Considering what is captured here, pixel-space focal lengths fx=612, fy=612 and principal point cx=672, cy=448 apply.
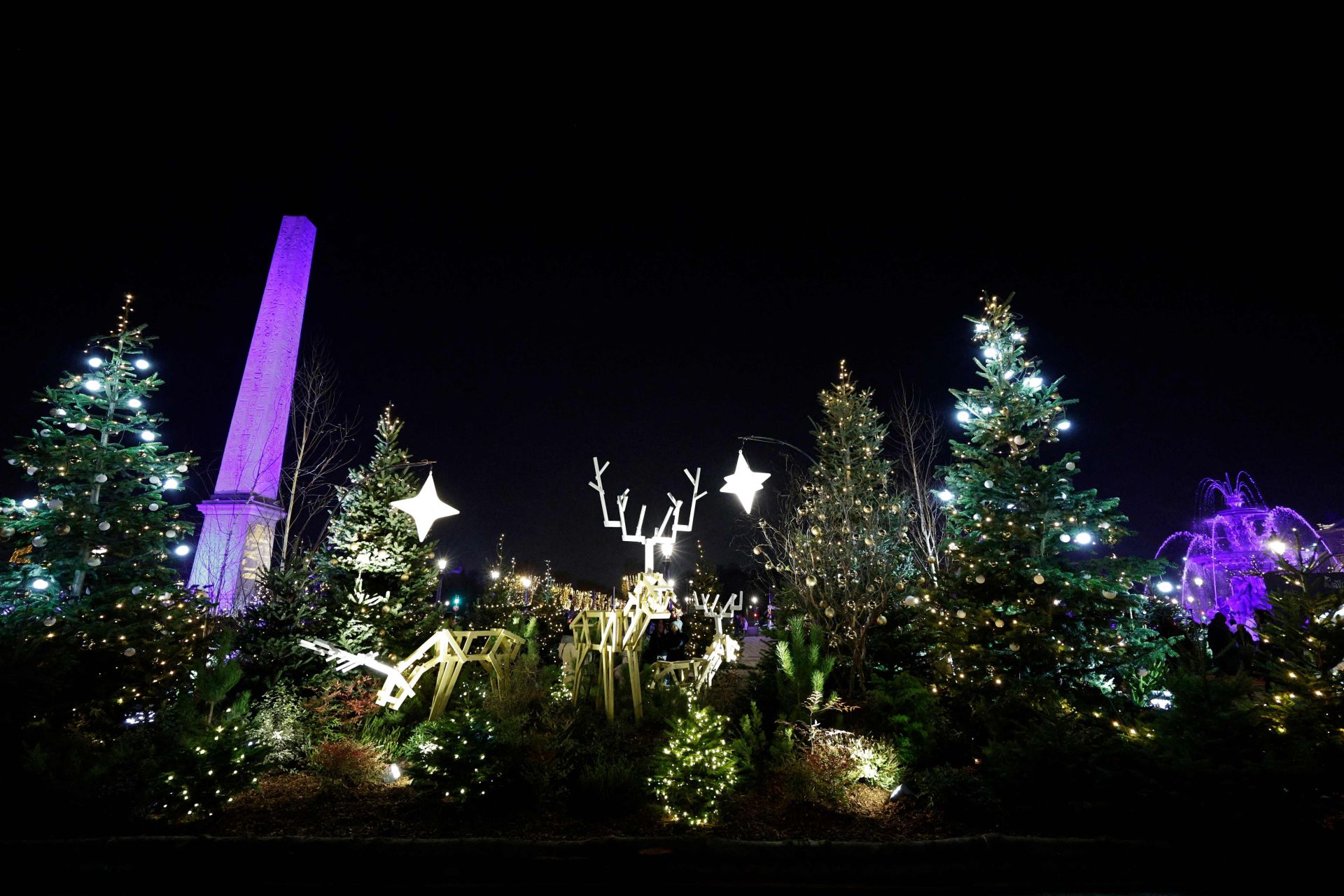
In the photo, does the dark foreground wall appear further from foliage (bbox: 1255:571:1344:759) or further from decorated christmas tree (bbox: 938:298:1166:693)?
decorated christmas tree (bbox: 938:298:1166:693)

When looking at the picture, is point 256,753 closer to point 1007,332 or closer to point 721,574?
point 1007,332

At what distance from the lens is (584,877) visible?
5281 mm

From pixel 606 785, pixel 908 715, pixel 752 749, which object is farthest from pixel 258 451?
pixel 908 715

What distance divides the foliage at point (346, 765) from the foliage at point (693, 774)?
3519 millimetres

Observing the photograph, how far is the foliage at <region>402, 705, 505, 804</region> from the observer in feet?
21.0

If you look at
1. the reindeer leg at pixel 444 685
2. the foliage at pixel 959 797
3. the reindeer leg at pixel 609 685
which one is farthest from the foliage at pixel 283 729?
the foliage at pixel 959 797

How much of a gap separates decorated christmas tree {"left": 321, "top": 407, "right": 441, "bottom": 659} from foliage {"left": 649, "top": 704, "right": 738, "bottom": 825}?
23.9ft

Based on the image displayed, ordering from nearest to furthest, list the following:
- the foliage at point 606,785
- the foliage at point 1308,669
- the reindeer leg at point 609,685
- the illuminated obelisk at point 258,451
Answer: the foliage at point 1308,669 < the foliage at point 606,785 < the reindeer leg at point 609,685 < the illuminated obelisk at point 258,451

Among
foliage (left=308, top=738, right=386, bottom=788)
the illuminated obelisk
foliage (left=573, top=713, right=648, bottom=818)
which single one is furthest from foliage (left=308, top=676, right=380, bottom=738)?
the illuminated obelisk

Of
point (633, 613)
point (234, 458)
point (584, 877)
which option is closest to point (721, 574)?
point (234, 458)

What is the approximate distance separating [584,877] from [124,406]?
996 cm

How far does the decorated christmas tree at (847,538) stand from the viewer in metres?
12.3

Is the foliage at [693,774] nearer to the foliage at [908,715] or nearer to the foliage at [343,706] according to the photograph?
the foliage at [908,715]

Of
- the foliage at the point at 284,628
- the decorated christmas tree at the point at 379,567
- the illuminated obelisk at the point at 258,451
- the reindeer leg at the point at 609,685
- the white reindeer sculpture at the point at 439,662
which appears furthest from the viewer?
the illuminated obelisk at the point at 258,451
